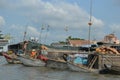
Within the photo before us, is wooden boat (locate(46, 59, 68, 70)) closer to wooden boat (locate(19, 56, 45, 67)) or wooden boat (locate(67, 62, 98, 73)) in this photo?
wooden boat (locate(19, 56, 45, 67))

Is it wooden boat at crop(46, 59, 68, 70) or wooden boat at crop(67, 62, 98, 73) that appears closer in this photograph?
wooden boat at crop(67, 62, 98, 73)

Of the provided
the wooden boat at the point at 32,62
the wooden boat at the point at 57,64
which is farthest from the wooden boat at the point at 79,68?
the wooden boat at the point at 32,62

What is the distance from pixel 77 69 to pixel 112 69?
3.47 m

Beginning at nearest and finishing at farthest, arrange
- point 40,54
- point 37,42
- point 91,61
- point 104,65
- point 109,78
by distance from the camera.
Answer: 1. point 109,78
2. point 104,65
3. point 91,61
4. point 40,54
5. point 37,42

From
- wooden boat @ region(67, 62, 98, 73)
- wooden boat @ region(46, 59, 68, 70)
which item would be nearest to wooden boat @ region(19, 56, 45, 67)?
wooden boat @ region(46, 59, 68, 70)

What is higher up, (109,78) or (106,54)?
→ (106,54)

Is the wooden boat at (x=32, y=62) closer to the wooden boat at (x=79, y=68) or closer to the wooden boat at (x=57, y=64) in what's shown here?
the wooden boat at (x=57, y=64)

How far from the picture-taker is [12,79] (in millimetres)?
25828

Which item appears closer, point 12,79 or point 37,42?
point 12,79

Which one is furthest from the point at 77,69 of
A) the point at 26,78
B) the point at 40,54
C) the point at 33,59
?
the point at 40,54

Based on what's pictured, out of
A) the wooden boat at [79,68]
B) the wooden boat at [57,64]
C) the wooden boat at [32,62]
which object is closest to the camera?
the wooden boat at [79,68]

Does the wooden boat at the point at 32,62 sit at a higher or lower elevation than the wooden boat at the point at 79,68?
higher

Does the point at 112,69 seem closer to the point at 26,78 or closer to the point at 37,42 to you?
the point at 26,78

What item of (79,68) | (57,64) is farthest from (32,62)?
(79,68)
